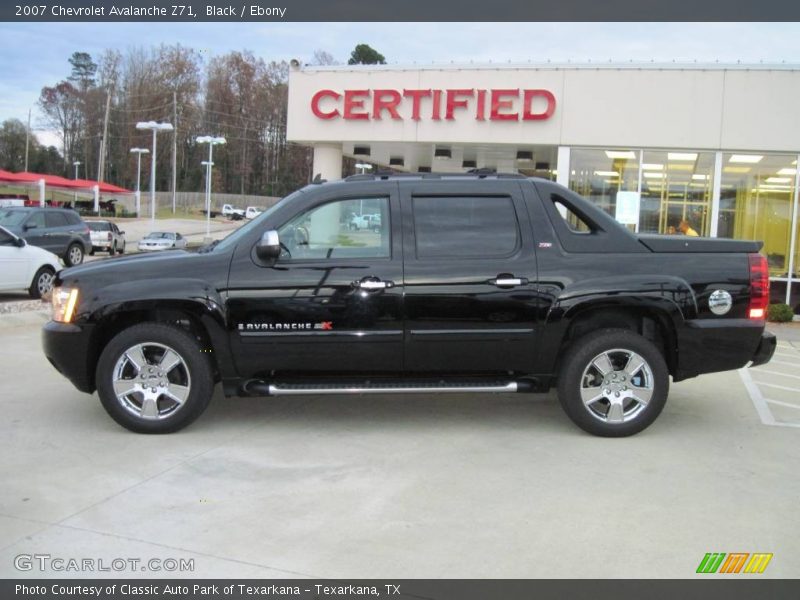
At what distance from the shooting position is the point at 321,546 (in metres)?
3.78

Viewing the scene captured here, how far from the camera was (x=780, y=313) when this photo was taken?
1411cm

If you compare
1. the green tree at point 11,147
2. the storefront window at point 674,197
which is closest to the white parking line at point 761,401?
the storefront window at point 674,197

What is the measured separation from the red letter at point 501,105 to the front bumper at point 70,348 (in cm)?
1119

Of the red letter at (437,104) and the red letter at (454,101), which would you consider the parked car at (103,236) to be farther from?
the red letter at (454,101)

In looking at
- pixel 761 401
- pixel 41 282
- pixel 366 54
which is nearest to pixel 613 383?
pixel 761 401

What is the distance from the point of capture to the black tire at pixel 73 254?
70.7 ft

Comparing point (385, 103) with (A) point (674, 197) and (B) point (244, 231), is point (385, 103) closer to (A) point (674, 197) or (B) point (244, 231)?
(A) point (674, 197)

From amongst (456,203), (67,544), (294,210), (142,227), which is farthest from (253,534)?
(142,227)

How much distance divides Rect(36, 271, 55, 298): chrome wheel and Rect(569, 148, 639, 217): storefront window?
1009 centimetres

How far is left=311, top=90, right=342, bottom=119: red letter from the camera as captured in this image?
624 inches

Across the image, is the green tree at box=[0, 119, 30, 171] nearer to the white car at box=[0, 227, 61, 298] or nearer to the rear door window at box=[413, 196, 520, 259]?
the white car at box=[0, 227, 61, 298]

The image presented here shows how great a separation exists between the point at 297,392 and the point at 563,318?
200cm
